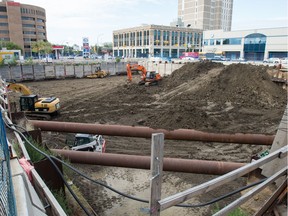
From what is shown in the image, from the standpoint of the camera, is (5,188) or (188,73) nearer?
(5,188)

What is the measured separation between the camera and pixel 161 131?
21.2 feet

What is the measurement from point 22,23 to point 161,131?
116646 mm

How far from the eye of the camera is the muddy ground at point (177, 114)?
35.5ft

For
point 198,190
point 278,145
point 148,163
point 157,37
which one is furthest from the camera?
point 157,37

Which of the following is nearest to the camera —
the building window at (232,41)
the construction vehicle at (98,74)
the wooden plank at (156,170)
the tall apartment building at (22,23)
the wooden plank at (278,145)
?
the wooden plank at (156,170)

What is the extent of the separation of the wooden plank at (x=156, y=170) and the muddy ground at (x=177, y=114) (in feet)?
17.9

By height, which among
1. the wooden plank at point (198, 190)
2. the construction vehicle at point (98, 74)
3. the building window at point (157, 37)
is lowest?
the construction vehicle at point (98, 74)

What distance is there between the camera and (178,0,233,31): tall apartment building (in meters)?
125

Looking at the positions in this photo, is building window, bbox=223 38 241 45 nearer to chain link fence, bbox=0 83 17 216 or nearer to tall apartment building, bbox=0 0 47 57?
chain link fence, bbox=0 83 17 216

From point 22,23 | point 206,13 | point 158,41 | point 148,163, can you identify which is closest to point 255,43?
point 158,41

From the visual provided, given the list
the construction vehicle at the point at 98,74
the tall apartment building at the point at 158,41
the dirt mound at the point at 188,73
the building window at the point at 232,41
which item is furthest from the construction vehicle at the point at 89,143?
the tall apartment building at the point at 158,41

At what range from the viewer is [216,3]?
130375 mm

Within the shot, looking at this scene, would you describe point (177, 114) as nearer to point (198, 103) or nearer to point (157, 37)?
point (198, 103)

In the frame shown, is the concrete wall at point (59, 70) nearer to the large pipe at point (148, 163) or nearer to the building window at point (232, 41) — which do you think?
the large pipe at point (148, 163)
